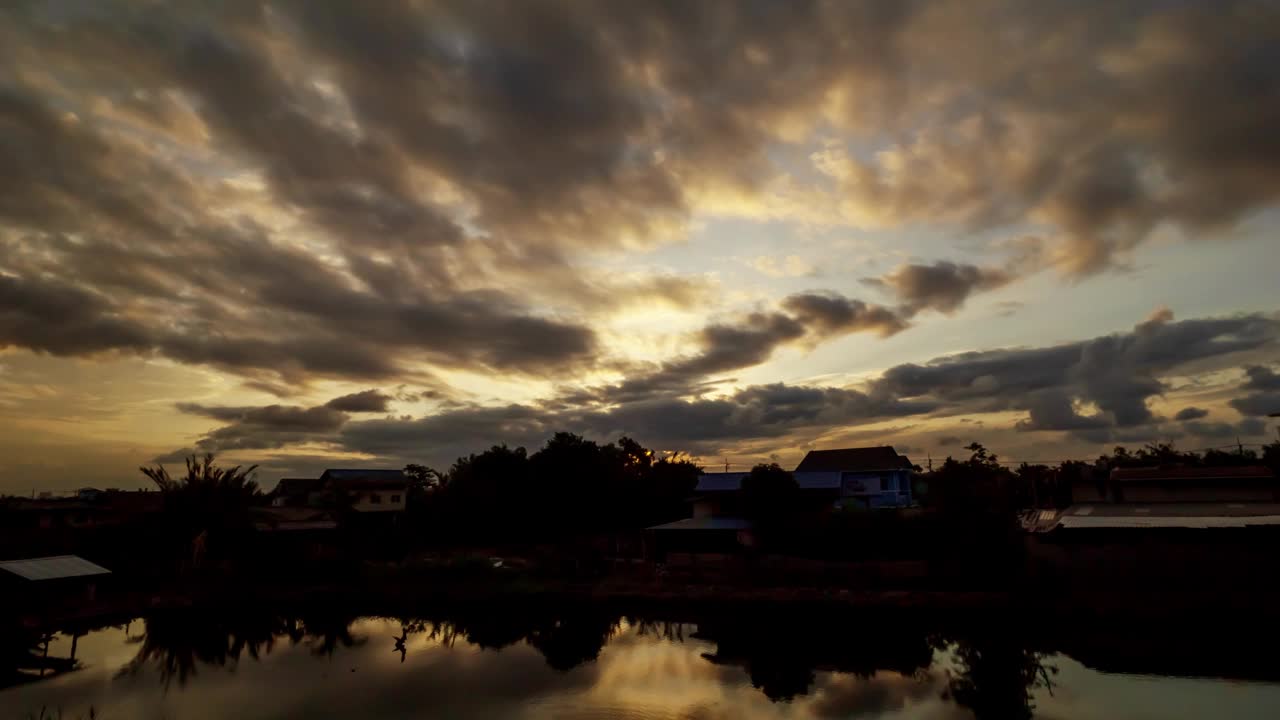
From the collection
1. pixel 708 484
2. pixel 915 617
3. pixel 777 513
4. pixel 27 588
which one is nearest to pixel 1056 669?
pixel 915 617

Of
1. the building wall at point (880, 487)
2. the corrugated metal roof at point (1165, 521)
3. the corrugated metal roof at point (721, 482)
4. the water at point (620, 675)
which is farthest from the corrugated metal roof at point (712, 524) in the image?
the corrugated metal roof at point (1165, 521)

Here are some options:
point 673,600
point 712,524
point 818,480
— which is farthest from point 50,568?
point 818,480

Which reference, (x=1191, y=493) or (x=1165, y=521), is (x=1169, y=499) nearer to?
(x=1191, y=493)

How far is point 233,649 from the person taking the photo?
91.5 feet

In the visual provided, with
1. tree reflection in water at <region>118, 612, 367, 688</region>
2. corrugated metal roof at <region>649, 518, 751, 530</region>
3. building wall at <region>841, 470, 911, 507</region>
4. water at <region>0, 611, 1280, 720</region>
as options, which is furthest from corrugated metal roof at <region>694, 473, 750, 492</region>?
tree reflection in water at <region>118, 612, 367, 688</region>

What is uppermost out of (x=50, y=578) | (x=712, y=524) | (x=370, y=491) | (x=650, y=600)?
(x=370, y=491)

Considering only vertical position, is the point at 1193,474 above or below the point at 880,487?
above

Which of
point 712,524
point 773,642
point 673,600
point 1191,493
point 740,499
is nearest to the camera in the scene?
point 773,642

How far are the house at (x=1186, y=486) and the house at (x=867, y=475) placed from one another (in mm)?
13952

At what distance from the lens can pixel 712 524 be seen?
4450 centimetres

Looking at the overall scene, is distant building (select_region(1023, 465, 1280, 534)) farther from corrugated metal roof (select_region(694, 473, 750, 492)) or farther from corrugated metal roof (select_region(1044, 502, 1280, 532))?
corrugated metal roof (select_region(694, 473, 750, 492))

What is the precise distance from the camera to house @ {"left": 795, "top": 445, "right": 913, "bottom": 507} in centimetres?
4959

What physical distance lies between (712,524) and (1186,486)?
26.7m

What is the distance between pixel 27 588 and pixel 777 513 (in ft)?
126
